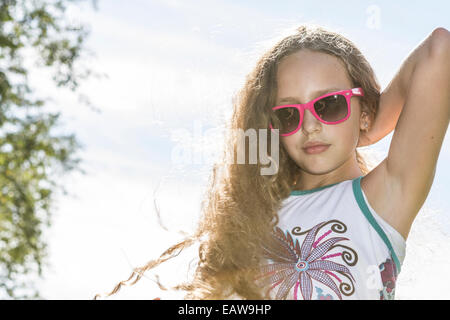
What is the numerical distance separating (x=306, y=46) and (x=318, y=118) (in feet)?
1.16

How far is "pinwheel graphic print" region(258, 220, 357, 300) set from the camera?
5.05ft

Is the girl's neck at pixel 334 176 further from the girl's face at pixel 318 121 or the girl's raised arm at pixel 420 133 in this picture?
the girl's raised arm at pixel 420 133

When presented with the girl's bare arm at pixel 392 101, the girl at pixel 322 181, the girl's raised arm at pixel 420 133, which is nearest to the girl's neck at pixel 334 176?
the girl at pixel 322 181

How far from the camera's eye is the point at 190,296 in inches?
66.8

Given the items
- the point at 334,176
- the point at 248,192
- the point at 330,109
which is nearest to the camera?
the point at 330,109

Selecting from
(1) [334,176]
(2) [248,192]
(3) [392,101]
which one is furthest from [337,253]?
(3) [392,101]

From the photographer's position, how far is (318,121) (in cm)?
176

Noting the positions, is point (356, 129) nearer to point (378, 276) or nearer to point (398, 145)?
point (398, 145)

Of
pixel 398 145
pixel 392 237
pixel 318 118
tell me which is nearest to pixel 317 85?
pixel 318 118

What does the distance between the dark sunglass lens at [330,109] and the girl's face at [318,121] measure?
27 millimetres

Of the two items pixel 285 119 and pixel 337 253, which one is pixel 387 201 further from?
pixel 285 119

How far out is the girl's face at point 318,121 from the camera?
5.82 ft

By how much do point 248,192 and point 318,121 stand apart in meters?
0.42

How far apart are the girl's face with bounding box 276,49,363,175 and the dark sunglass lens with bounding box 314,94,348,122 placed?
1.1 inches
